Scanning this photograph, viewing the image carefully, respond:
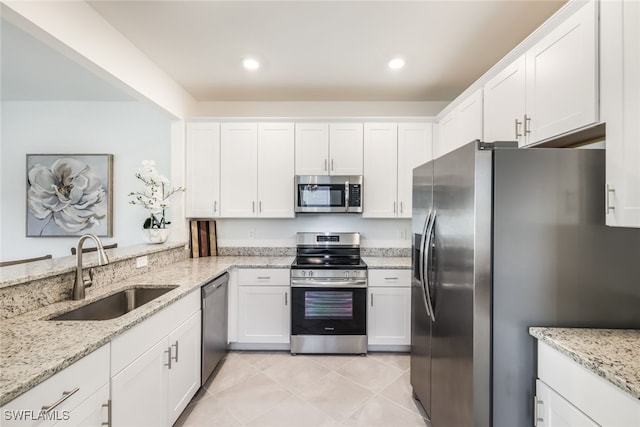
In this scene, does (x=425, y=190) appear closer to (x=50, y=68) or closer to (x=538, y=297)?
(x=538, y=297)

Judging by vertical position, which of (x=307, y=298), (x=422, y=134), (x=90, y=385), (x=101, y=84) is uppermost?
(x=101, y=84)

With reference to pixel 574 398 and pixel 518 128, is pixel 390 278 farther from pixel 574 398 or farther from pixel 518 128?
pixel 574 398

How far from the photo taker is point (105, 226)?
3365 millimetres

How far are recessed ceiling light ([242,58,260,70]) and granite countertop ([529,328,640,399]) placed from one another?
8.77 feet

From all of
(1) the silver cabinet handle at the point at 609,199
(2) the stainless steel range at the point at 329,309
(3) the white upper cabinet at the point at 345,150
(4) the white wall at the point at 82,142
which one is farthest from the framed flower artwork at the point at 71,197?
(1) the silver cabinet handle at the point at 609,199

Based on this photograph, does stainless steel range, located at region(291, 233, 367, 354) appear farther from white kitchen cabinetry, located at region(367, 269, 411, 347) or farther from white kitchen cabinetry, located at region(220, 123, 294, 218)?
white kitchen cabinetry, located at region(220, 123, 294, 218)

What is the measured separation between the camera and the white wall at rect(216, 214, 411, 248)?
3.46 meters

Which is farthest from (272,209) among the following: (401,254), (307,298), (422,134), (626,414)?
(626,414)

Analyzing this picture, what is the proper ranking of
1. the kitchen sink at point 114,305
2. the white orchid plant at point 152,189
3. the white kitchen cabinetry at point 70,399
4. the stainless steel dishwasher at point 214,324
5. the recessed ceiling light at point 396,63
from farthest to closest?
the white orchid plant at point 152,189 < the recessed ceiling light at point 396,63 < the stainless steel dishwasher at point 214,324 < the kitchen sink at point 114,305 < the white kitchen cabinetry at point 70,399

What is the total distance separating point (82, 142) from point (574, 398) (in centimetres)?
468

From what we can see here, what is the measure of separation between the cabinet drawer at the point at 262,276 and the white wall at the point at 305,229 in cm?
62

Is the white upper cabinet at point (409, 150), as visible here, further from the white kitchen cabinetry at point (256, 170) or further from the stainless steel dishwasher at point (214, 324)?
the stainless steel dishwasher at point (214, 324)

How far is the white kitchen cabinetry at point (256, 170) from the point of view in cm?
319

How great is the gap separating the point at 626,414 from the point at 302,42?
259 centimetres
